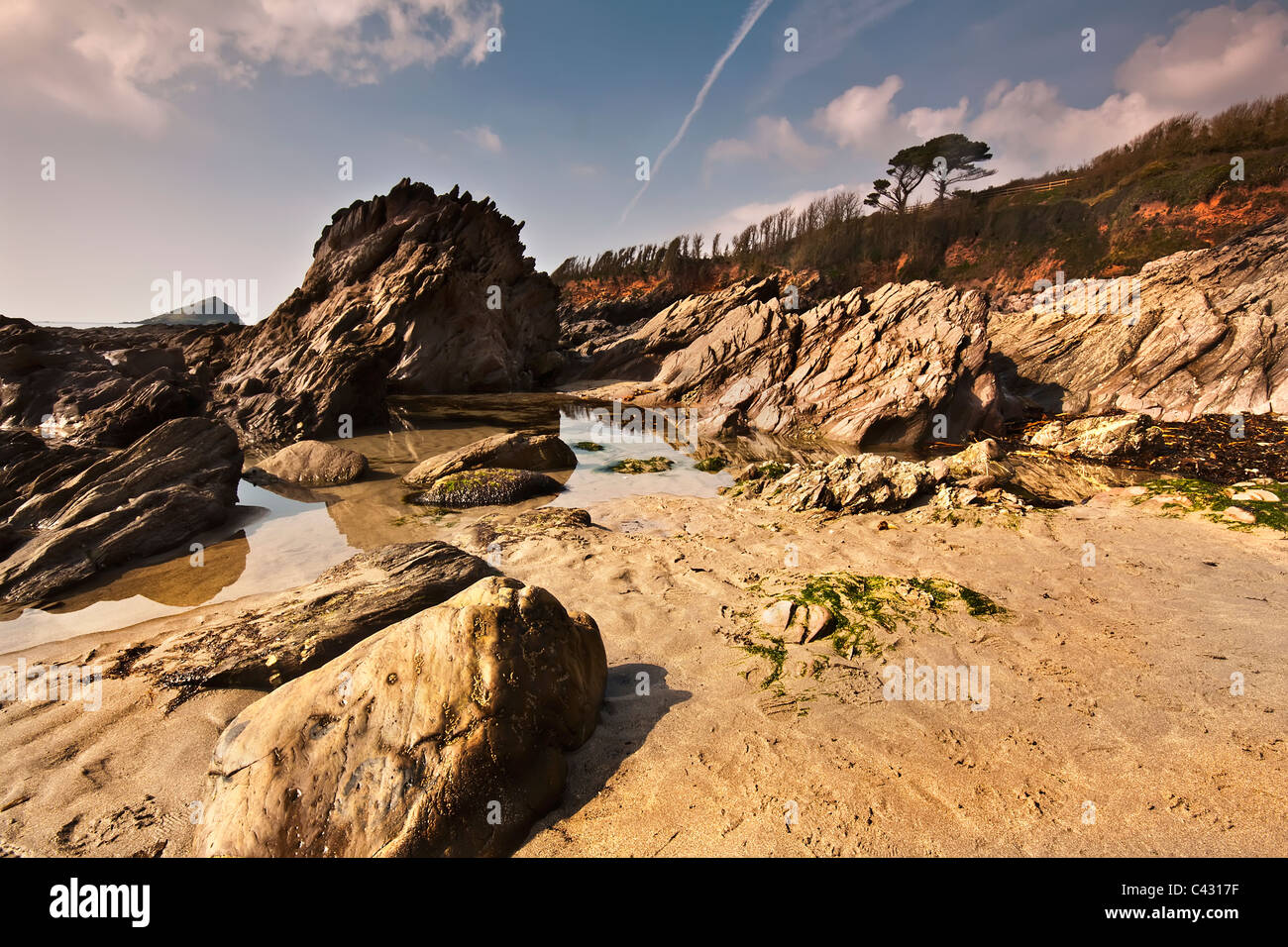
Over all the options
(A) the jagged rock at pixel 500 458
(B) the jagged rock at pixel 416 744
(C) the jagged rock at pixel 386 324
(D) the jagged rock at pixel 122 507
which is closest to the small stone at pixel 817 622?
(B) the jagged rock at pixel 416 744

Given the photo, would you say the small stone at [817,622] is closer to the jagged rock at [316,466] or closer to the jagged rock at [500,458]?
the jagged rock at [500,458]

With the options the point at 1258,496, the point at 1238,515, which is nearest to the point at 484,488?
the point at 1238,515

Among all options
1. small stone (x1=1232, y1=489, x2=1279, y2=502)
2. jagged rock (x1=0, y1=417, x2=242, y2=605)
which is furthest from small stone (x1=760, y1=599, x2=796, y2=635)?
jagged rock (x1=0, y1=417, x2=242, y2=605)

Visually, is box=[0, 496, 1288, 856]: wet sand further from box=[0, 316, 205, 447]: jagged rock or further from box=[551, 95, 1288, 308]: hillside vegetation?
box=[551, 95, 1288, 308]: hillside vegetation

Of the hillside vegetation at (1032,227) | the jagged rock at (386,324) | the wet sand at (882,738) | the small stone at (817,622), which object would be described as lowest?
the wet sand at (882,738)

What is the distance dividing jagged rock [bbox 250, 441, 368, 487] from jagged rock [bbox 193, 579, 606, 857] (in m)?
8.30

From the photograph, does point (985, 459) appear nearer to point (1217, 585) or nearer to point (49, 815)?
point (1217, 585)

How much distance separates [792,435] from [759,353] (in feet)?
16.1

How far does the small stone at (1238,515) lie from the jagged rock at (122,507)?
45.0 feet

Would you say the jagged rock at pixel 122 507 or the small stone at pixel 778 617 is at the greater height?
the jagged rock at pixel 122 507

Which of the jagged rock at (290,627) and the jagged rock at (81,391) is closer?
the jagged rock at (290,627)

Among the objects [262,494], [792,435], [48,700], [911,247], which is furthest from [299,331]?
[911,247]

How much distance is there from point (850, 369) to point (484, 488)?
13.2 m

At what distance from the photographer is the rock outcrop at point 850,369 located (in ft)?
52.0
